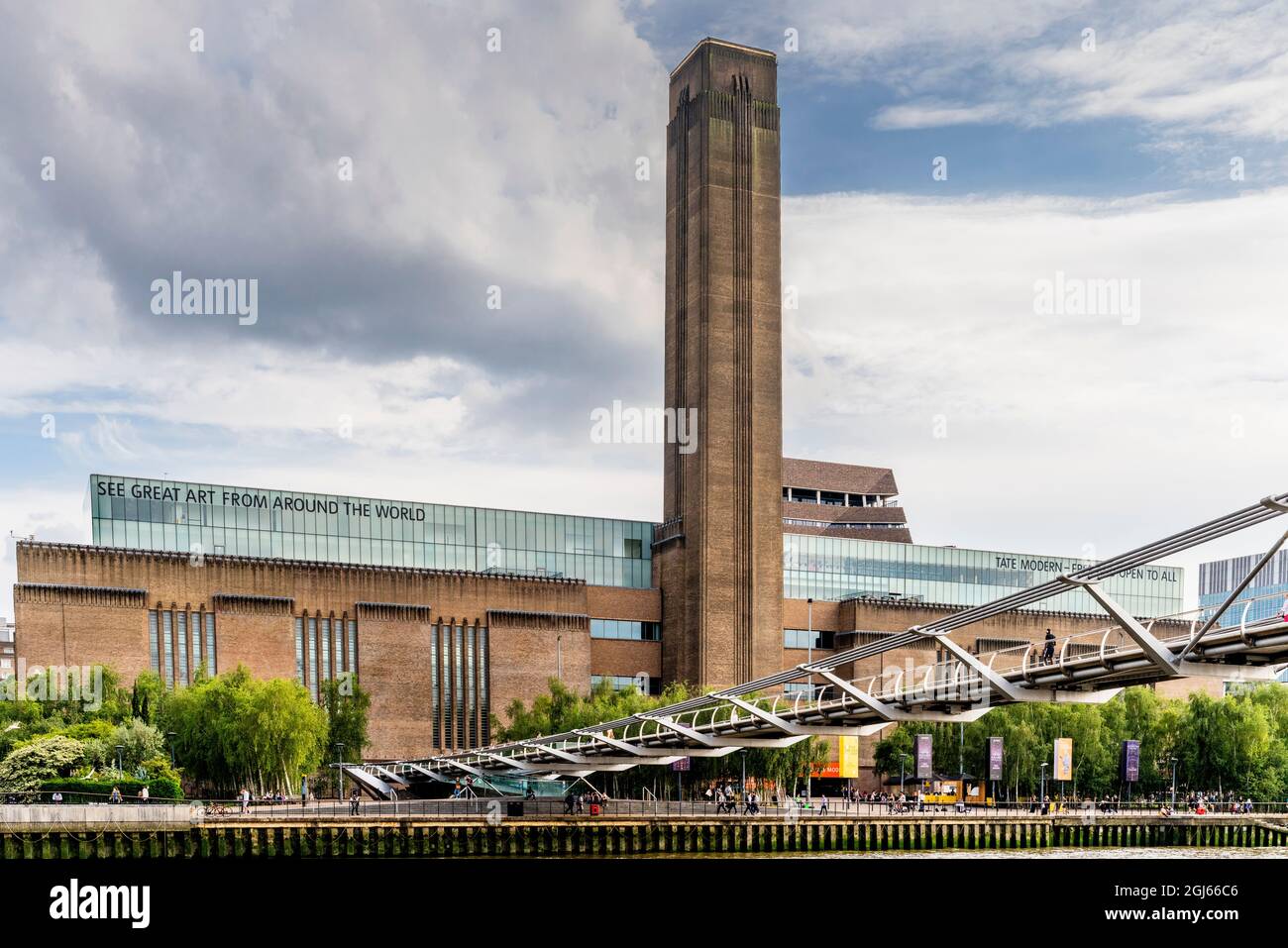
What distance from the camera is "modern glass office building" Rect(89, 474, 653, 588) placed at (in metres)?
105

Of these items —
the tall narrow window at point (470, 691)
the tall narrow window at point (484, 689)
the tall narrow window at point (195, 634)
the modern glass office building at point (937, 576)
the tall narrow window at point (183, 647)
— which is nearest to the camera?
the tall narrow window at point (183, 647)

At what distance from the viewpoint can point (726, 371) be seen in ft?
371

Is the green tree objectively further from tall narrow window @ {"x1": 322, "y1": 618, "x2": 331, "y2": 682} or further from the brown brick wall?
the brown brick wall

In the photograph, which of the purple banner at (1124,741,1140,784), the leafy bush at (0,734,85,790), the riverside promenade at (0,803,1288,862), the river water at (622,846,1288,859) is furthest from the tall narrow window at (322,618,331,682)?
the purple banner at (1124,741,1140,784)

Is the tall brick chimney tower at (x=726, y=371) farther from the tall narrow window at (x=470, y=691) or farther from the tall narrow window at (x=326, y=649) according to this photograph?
the tall narrow window at (x=326, y=649)

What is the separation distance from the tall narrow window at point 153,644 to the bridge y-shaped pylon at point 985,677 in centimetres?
2365

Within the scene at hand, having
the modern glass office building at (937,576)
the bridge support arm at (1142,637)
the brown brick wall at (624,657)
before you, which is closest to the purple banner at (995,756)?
the brown brick wall at (624,657)

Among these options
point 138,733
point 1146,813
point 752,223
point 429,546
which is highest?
point 752,223

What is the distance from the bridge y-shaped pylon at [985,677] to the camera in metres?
40.1
